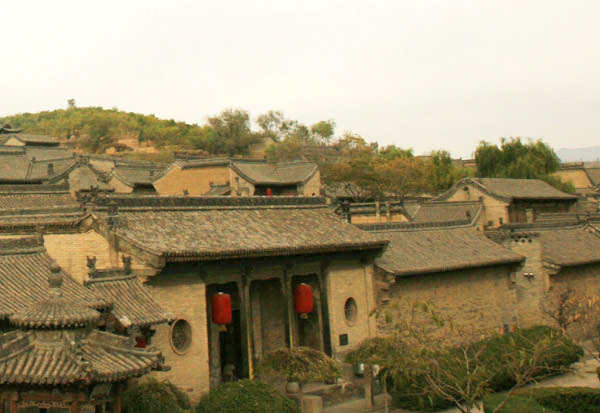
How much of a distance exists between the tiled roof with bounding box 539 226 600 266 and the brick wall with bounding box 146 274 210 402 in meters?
14.1

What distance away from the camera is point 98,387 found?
11.8 metres

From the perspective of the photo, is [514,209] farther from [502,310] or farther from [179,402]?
[179,402]

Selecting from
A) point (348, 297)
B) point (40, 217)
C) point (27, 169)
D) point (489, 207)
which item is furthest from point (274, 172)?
point (40, 217)

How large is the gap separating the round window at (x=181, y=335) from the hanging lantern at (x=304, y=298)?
13.3 ft

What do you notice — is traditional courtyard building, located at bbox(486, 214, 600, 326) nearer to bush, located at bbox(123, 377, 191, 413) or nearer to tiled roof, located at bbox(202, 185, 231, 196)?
bush, located at bbox(123, 377, 191, 413)

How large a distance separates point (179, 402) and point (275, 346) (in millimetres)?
5734

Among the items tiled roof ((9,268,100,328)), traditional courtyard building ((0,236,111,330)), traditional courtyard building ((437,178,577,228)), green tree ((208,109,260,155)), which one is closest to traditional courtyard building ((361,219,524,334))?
traditional courtyard building ((0,236,111,330))

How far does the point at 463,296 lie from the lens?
2380 centimetres

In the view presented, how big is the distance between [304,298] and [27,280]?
7764 millimetres

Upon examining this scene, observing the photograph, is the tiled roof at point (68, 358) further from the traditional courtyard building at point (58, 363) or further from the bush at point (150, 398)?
the bush at point (150, 398)

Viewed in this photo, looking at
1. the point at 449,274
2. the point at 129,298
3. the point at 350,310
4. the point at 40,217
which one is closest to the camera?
the point at 129,298

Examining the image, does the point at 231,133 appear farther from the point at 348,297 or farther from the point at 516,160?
the point at 348,297

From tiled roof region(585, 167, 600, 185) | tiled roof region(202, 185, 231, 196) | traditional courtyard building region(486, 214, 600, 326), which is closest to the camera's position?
traditional courtyard building region(486, 214, 600, 326)

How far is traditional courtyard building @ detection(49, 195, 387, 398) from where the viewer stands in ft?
55.7
